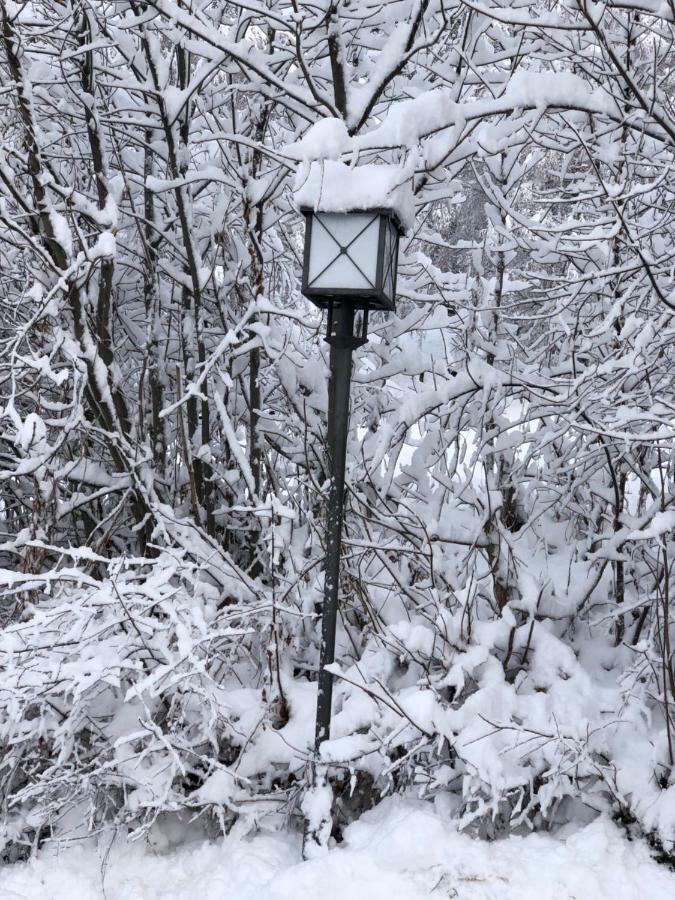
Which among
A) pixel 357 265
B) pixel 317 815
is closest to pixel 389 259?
pixel 357 265

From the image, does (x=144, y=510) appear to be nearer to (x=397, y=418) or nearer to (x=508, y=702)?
(x=397, y=418)

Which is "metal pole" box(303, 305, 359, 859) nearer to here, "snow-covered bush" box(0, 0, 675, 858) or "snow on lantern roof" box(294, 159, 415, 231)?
"snow-covered bush" box(0, 0, 675, 858)

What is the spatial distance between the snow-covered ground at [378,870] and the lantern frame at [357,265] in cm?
155

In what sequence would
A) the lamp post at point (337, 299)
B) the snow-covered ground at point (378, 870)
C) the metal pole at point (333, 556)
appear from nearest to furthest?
the snow-covered ground at point (378, 870)
the lamp post at point (337, 299)
the metal pole at point (333, 556)

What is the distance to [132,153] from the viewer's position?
3.79 m

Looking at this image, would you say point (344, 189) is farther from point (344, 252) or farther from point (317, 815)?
point (317, 815)

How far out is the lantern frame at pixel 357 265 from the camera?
82.4 inches

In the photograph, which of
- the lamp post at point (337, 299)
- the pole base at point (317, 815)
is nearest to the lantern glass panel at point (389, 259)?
the lamp post at point (337, 299)

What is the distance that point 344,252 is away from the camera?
2.12 m

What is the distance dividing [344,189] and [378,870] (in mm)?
1916

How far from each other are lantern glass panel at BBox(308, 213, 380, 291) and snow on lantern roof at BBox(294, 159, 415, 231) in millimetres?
41

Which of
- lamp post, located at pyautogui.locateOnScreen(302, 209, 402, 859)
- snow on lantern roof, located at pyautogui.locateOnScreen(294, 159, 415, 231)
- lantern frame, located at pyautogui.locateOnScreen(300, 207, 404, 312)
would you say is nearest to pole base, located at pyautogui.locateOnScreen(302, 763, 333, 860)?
lamp post, located at pyautogui.locateOnScreen(302, 209, 402, 859)

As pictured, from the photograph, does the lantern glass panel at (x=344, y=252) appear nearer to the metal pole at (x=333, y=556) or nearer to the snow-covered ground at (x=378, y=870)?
the metal pole at (x=333, y=556)

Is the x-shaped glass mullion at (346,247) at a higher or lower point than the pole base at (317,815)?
higher
